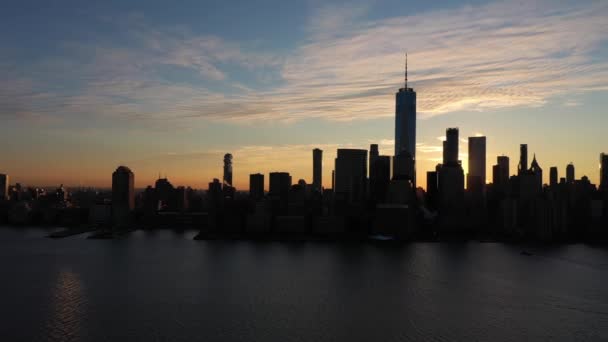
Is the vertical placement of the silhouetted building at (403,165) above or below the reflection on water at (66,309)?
above

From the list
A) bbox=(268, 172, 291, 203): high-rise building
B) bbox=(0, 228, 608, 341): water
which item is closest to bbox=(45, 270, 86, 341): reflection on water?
bbox=(0, 228, 608, 341): water

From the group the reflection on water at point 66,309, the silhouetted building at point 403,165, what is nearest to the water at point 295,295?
the reflection on water at point 66,309

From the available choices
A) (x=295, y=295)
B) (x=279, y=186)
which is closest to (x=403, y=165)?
(x=279, y=186)

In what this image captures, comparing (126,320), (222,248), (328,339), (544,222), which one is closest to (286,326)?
(328,339)

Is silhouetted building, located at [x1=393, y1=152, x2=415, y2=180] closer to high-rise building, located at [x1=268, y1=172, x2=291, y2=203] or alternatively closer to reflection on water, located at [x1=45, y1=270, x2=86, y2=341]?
high-rise building, located at [x1=268, y1=172, x2=291, y2=203]

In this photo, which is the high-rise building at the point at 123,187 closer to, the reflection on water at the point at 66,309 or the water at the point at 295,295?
the water at the point at 295,295

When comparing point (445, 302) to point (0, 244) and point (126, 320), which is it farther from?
point (0, 244)

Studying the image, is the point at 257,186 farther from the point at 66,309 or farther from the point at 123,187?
the point at 66,309
